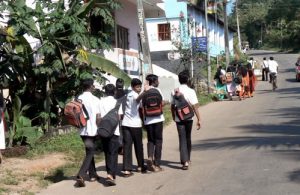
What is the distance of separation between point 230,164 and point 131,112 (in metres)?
2.11

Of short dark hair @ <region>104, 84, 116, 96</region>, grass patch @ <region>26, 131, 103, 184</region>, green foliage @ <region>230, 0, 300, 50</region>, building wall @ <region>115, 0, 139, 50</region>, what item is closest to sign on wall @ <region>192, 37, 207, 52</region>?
building wall @ <region>115, 0, 139, 50</region>

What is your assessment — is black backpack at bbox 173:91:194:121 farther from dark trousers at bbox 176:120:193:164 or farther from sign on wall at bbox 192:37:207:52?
sign on wall at bbox 192:37:207:52

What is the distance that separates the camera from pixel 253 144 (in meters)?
12.5

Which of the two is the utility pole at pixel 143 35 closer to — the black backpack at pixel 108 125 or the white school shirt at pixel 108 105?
the white school shirt at pixel 108 105

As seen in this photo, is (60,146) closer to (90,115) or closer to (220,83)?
(90,115)

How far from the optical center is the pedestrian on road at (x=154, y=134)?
10000 millimetres

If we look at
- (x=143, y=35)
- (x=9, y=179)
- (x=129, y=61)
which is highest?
(x=143, y=35)

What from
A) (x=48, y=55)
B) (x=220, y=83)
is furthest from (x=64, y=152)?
(x=220, y=83)

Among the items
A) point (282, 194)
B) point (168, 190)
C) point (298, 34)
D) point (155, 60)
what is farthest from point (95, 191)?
point (298, 34)

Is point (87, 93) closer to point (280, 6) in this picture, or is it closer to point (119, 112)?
point (119, 112)

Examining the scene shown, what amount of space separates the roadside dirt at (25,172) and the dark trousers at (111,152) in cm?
124

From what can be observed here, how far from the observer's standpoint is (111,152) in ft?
30.9

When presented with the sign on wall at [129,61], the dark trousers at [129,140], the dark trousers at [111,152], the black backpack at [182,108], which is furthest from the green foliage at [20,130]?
the sign on wall at [129,61]

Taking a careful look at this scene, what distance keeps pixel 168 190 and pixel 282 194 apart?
1811 mm
